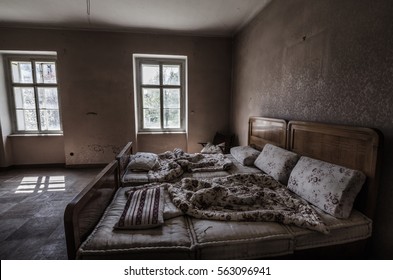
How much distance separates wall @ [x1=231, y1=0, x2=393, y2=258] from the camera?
1375 mm

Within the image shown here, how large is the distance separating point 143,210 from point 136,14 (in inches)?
125

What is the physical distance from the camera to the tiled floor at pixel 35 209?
1825mm

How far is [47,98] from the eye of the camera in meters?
4.32

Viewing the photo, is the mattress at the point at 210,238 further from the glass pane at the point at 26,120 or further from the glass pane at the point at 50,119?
the glass pane at the point at 26,120

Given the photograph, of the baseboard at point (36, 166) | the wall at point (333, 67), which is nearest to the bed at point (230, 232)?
the wall at point (333, 67)

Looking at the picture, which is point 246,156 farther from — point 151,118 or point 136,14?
point 136,14

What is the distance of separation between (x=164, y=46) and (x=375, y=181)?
3.97m

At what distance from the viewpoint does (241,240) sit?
1.22 m

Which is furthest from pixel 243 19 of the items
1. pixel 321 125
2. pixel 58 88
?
pixel 58 88

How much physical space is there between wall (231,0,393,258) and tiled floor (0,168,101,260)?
2576 millimetres

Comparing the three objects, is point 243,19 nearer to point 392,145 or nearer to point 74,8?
point 74,8

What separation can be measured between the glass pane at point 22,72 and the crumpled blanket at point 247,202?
14.2 feet

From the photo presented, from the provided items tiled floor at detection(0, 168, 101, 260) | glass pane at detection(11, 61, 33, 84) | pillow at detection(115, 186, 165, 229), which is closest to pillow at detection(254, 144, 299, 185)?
pillow at detection(115, 186, 165, 229)

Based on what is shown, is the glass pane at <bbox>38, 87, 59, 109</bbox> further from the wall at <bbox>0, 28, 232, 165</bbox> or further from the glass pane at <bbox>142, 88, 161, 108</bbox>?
the glass pane at <bbox>142, 88, 161, 108</bbox>
